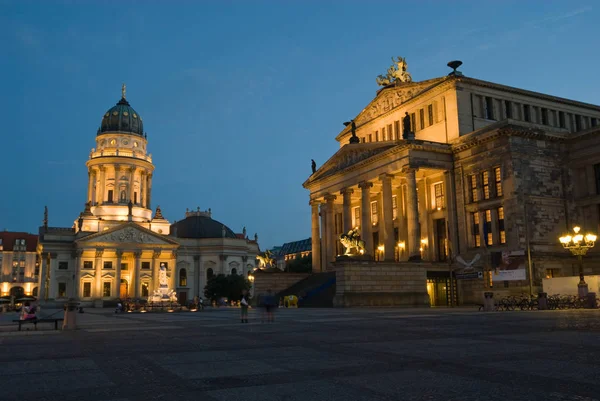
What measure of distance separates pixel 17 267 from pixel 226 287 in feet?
237

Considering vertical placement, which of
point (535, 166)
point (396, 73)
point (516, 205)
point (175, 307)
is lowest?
point (175, 307)

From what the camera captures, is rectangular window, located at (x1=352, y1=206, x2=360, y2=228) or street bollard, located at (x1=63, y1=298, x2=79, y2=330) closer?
street bollard, located at (x1=63, y1=298, x2=79, y2=330)

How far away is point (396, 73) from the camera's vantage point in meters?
62.5

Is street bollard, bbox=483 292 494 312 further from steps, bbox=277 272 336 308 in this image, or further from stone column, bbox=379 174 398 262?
stone column, bbox=379 174 398 262

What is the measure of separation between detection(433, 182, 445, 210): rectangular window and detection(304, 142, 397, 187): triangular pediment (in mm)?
6551

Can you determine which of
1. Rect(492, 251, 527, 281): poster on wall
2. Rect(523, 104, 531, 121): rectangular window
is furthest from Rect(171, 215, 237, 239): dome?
Rect(492, 251, 527, 281): poster on wall

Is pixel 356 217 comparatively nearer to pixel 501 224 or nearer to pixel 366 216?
pixel 366 216

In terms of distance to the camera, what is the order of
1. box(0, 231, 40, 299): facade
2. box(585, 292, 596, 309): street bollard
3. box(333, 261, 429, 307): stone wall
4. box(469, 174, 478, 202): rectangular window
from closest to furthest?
box(585, 292, 596, 309): street bollard
box(333, 261, 429, 307): stone wall
box(469, 174, 478, 202): rectangular window
box(0, 231, 40, 299): facade

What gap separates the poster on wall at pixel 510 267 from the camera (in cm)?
4397

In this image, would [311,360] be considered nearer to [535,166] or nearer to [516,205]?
[516,205]


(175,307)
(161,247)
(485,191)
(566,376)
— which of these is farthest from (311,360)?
(161,247)

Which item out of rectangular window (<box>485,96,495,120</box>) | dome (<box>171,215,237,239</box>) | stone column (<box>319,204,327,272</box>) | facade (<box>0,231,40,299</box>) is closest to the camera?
rectangular window (<box>485,96,495,120</box>)

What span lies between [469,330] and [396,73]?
160 feet

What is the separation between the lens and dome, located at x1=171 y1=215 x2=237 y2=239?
12638 cm
